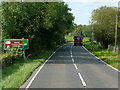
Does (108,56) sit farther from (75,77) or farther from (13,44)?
(75,77)

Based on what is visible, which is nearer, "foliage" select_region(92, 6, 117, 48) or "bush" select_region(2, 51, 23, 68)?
"bush" select_region(2, 51, 23, 68)

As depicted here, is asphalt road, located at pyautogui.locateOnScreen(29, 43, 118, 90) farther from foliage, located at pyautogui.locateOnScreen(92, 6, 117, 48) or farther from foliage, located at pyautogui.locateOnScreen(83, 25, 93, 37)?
foliage, located at pyautogui.locateOnScreen(83, 25, 93, 37)

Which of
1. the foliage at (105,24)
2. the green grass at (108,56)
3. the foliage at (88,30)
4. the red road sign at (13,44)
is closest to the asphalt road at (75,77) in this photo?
the green grass at (108,56)

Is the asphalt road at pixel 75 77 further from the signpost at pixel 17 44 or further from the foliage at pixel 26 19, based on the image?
the foliage at pixel 26 19

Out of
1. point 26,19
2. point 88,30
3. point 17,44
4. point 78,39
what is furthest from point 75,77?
point 88,30

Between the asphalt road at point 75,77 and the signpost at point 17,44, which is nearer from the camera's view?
the asphalt road at point 75,77

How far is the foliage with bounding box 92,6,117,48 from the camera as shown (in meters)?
49.8

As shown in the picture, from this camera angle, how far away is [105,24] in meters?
51.7

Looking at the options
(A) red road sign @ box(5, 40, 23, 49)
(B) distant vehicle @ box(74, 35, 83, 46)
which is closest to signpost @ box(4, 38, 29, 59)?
(A) red road sign @ box(5, 40, 23, 49)

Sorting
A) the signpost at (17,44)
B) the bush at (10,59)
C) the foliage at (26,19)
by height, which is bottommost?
the bush at (10,59)

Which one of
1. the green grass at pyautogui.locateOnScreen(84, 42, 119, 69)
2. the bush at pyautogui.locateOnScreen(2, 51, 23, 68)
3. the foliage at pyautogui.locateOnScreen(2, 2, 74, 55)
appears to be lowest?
the green grass at pyautogui.locateOnScreen(84, 42, 119, 69)

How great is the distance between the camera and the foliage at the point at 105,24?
4984 centimetres

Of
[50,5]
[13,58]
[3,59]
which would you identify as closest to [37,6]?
[50,5]

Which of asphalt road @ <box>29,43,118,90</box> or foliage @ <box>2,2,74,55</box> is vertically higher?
foliage @ <box>2,2,74,55</box>
